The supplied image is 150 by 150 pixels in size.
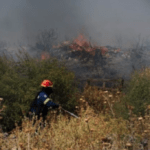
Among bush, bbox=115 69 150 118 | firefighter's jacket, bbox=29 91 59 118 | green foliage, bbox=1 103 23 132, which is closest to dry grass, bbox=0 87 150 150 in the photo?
firefighter's jacket, bbox=29 91 59 118

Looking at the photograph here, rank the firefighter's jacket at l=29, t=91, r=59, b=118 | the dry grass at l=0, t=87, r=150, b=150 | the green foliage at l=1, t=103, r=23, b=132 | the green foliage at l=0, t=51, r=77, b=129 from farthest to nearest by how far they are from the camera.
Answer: the green foliage at l=0, t=51, r=77, b=129 < the green foliage at l=1, t=103, r=23, b=132 < the firefighter's jacket at l=29, t=91, r=59, b=118 < the dry grass at l=0, t=87, r=150, b=150

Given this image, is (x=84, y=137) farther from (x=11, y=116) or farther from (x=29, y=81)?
(x=29, y=81)

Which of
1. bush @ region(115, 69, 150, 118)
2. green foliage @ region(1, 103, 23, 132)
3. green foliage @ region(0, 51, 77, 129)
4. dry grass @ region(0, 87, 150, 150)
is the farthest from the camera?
green foliage @ region(0, 51, 77, 129)

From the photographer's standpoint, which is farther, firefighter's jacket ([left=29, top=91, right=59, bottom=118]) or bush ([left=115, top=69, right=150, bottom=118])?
bush ([left=115, top=69, right=150, bottom=118])

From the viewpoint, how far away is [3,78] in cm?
712

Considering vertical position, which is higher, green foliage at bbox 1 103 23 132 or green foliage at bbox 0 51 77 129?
green foliage at bbox 0 51 77 129

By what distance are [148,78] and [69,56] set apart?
45.7 m

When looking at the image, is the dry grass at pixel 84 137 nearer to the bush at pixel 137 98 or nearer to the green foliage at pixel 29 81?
the bush at pixel 137 98

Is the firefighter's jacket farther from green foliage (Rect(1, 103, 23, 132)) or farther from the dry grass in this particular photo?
green foliage (Rect(1, 103, 23, 132))

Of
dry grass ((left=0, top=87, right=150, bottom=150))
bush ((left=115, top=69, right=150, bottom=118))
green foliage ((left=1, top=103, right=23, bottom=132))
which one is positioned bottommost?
dry grass ((left=0, top=87, right=150, bottom=150))

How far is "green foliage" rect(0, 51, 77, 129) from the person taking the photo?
7.11m

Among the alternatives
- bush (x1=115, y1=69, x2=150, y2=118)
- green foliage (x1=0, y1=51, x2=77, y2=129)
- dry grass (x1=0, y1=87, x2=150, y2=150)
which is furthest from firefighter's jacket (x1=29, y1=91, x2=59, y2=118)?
bush (x1=115, y1=69, x2=150, y2=118)

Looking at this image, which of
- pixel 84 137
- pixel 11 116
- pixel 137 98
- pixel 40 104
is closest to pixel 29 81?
pixel 11 116

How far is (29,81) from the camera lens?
25.7ft
